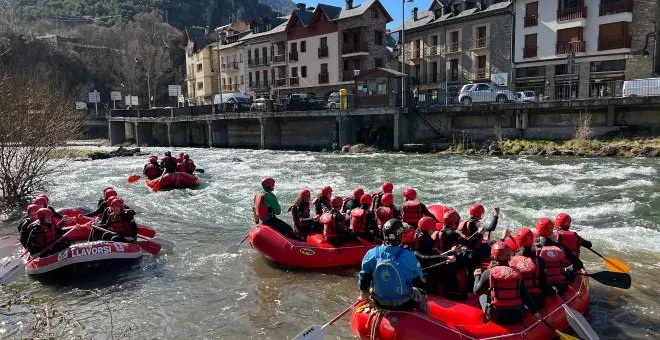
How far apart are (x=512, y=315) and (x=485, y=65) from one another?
3737 centimetres

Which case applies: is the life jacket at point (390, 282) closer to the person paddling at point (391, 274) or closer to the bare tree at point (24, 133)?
the person paddling at point (391, 274)

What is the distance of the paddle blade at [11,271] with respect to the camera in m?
8.75

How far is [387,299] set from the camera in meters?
5.58

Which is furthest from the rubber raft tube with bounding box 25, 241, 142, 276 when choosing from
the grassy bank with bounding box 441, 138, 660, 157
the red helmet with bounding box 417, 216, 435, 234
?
the grassy bank with bounding box 441, 138, 660, 157

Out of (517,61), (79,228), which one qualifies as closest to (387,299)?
(79,228)

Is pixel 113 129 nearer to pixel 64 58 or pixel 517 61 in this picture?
pixel 64 58

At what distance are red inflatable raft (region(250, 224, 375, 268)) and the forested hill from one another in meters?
95.1

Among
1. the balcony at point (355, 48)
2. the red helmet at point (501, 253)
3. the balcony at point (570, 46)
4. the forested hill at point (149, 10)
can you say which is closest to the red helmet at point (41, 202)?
the red helmet at point (501, 253)

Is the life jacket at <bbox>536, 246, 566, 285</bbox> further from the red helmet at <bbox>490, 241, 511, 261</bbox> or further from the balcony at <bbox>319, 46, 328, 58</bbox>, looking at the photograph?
the balcony at <bbox>319, 46, 328, 58</bbox>

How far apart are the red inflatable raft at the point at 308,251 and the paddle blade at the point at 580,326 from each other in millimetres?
4047

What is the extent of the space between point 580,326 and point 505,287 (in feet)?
4.15

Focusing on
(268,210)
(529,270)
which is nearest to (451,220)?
(529,270)

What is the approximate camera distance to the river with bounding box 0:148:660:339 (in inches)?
301

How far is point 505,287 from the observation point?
5.86 metres
